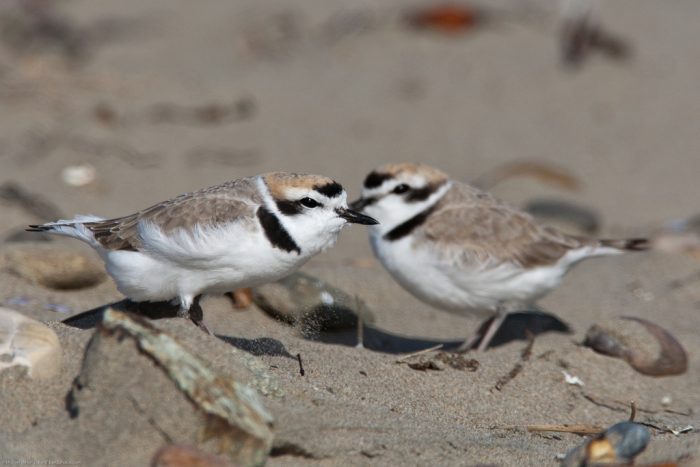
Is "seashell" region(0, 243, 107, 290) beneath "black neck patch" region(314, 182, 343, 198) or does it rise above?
beneath

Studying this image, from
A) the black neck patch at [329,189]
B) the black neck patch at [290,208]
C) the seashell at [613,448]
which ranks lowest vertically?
the seashell at [613,448]

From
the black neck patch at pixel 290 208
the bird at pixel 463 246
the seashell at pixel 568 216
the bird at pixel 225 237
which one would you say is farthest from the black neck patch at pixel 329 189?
the seashell at pixel 568 216

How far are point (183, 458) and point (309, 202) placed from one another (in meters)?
1.51

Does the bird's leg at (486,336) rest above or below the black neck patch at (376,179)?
below

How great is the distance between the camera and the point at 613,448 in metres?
3.08

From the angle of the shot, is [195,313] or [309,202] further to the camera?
[195,313]

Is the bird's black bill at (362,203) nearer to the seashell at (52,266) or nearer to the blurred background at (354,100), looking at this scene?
the blurred background at (354,100)

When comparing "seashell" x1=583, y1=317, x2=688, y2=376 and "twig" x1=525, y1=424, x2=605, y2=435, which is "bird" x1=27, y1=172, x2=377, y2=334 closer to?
"twig" x1=525, y1=424, x2=605, y2=435

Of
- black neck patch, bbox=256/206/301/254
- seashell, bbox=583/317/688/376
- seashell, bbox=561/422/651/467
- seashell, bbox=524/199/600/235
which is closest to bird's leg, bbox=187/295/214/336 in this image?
black neck patch, bbox=256/206/301/254

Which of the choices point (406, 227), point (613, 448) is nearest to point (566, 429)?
point (613, 448)

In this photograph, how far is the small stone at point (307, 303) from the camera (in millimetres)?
4784

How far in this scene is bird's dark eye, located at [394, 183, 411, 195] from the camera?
520 cm

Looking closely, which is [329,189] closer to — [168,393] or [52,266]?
[168,393]

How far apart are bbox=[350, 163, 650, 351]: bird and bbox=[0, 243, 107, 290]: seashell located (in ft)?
4.72
